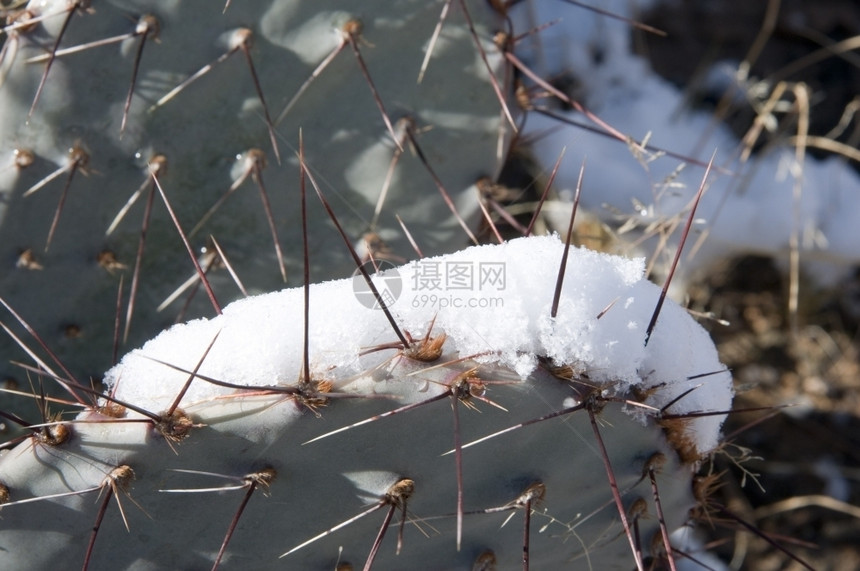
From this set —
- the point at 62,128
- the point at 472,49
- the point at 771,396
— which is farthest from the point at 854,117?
the point at 62,128

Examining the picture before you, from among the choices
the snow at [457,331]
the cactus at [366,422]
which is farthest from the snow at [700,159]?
the snow at [457,331]

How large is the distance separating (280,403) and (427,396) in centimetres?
14

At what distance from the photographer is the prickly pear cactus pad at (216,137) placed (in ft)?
3.66

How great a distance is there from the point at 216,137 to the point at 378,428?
59cm

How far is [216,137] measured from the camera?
1.17 m

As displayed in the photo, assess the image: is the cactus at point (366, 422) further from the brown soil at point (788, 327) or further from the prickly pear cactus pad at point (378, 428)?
the brown soil at point (788, 327)

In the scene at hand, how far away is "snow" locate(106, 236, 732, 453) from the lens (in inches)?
30.5

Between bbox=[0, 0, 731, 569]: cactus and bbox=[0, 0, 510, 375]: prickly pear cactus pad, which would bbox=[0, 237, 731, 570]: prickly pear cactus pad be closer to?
bbox=[0, 0, 731, 569]: cactus

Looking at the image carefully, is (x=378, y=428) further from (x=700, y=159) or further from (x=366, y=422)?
(x=700, y=159)

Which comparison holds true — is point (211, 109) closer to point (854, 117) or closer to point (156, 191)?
point (156, 191)

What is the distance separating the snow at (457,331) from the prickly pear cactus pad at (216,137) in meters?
0.37

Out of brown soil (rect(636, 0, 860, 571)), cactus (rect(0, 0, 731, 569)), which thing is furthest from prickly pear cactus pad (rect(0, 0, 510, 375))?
brown soil (rect(636, 0, 860, 571))

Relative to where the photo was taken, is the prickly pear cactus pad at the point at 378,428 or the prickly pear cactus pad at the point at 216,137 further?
the prickly pear cactus pad at the point at 216,137

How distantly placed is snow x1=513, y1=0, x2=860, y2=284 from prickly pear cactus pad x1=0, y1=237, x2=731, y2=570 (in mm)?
1075
